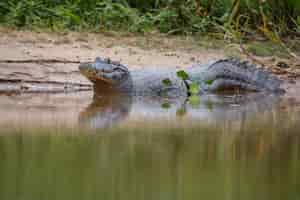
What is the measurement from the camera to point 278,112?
8172 millimetres

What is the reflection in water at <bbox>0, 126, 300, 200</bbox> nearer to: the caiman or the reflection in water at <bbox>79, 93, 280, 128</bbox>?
the reflection in water at <bbox>79, 93, 280, 128</bbox>

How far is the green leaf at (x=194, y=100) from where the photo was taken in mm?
8930

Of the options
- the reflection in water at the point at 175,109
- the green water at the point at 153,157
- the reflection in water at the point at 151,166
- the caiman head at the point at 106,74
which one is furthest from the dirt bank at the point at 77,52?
the reflection in water at the point at 151,166

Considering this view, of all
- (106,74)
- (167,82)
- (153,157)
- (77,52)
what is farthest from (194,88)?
(153,157)

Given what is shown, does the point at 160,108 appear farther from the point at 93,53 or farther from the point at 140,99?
the point at 93,53

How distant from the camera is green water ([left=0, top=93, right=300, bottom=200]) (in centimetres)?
491

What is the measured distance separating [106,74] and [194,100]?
0.95m

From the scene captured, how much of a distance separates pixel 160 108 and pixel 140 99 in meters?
1.02

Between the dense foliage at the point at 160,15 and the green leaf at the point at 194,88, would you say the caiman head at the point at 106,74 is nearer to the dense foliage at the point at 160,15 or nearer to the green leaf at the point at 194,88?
the green leaf at the point at 194,88

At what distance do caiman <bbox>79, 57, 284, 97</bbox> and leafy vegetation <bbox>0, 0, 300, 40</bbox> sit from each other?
92cm

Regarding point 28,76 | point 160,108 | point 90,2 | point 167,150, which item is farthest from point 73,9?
point 167,150

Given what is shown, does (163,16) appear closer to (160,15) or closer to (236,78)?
(160,15)

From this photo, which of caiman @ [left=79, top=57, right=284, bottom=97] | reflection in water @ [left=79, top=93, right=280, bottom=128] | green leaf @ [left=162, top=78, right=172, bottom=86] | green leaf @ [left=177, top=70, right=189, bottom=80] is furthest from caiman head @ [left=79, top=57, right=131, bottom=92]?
green leaf @ [left=177, top=70, right=189, bottom=80]

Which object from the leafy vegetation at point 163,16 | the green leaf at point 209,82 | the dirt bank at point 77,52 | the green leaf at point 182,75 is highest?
the leafy vegetation at point 163,16
